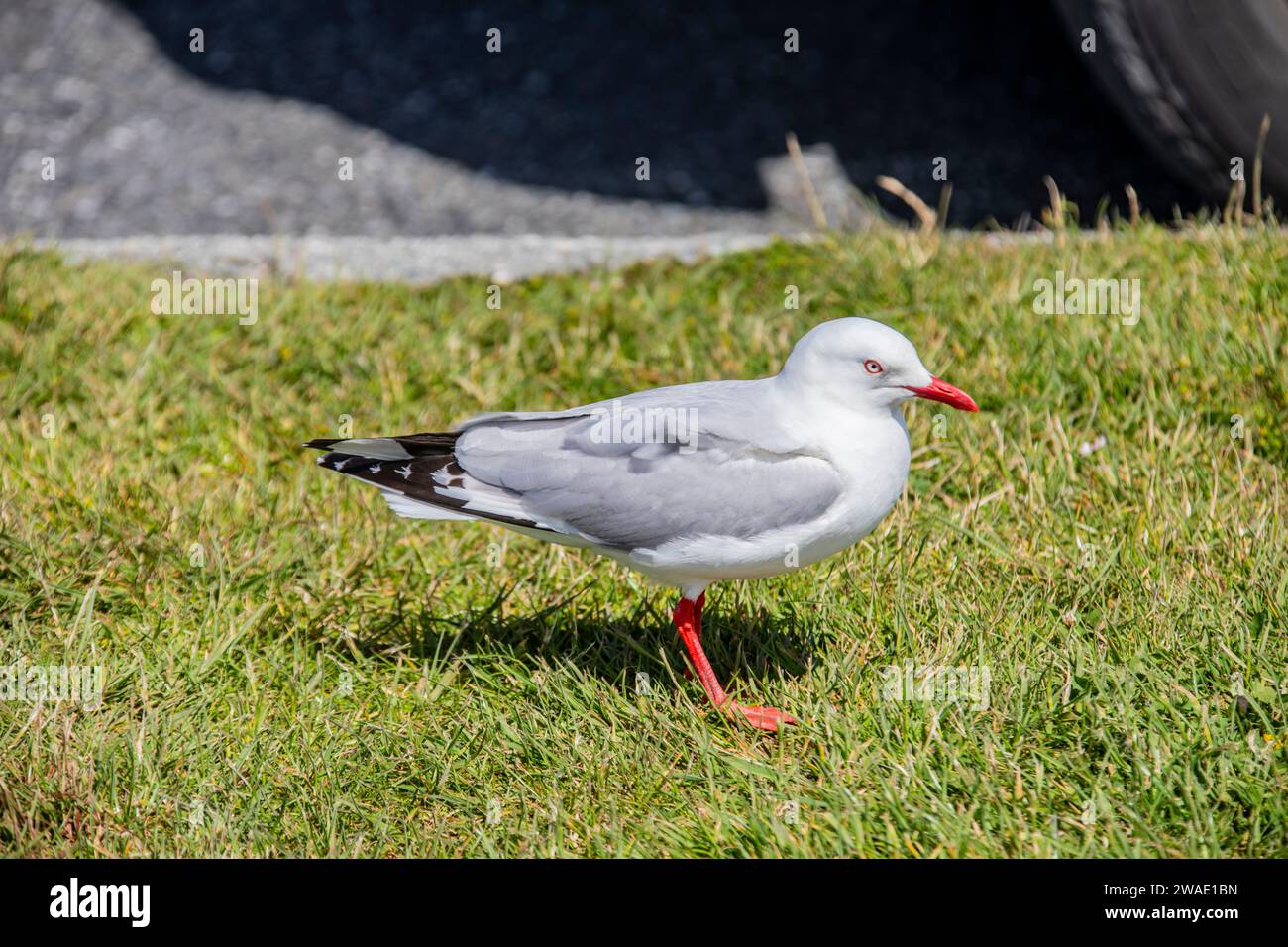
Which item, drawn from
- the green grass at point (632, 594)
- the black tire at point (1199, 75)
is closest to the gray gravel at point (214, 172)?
the green grass at point (632, 594)

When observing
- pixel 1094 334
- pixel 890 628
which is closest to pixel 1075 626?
pixel 890 628

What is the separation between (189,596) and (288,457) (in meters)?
0.94

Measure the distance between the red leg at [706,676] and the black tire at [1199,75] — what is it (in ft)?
10.9

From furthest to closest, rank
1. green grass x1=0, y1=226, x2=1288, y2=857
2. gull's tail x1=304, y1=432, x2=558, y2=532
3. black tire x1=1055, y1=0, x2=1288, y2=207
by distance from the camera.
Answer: black tire x1=1055, y1=0, x2=1288, y2=207
gull's tail x1=304, y1=432, x2=558, y2=532
green grass x1=0, y1=226, x2=1288, y2=857

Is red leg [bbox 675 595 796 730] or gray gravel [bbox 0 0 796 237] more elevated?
gray gravel [bbox 0 0 796 237]

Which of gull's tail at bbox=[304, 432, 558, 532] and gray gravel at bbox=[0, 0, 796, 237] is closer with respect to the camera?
gull's tail at bbox=[304, 432, 558, 532]

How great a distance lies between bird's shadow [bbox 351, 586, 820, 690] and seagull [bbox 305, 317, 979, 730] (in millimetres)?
182

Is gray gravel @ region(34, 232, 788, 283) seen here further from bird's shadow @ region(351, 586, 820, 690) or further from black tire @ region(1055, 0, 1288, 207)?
bird's shadow @ region(351, 586, 820, 690)

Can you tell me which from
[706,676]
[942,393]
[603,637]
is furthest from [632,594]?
[942,393]

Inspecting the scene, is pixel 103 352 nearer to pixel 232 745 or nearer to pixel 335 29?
pixel 232 745

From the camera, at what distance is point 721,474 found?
354 centimetres

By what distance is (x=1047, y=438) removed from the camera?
4.71 metres

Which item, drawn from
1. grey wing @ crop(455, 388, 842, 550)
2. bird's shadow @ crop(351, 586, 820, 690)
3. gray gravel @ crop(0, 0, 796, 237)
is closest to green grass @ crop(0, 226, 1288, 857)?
bird's shadow @ crop(351, 586, 820, 690)

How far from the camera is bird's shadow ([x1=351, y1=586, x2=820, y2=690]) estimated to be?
384cm
